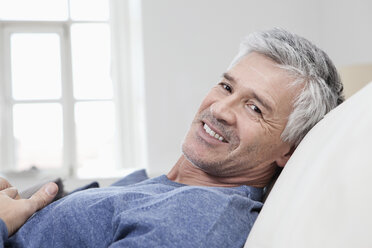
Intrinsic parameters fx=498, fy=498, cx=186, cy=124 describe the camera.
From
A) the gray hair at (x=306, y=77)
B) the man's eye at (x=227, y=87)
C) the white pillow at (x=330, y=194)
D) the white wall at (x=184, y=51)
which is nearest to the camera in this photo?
the white pillow at (x=330, y=194)

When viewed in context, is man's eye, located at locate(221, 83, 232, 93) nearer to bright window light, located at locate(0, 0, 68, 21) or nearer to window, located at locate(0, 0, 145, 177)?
window, located at locate(0, 0, 145, 177)

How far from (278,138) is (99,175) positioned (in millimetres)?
2460

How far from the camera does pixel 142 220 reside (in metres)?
0.96

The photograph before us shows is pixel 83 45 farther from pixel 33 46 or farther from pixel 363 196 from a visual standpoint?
pixel 363 196

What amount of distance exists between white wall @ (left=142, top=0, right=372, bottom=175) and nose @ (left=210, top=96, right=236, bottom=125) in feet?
7.16

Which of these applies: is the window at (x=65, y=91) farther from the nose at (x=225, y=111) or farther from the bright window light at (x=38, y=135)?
the nose at (x=225, y=111)

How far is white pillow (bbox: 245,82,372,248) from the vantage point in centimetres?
75

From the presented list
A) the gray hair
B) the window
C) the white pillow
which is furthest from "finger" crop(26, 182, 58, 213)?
the window

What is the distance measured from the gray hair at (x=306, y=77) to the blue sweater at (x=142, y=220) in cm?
31

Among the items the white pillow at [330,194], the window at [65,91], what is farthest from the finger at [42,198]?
the window at [65,91]

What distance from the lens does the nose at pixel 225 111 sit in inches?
53.2

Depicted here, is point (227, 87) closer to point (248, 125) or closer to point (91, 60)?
point (248, 125)

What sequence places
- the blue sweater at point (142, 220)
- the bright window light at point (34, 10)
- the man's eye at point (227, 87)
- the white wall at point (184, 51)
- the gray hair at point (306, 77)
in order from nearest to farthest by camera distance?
the blue sweater at point (142, 220) < the gray hair at point (306, 77) < the man's eye at point (227, 87) < the white wall at point (184, 51) < the bright window light at point (34, 10)

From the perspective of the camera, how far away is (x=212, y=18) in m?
3.62
